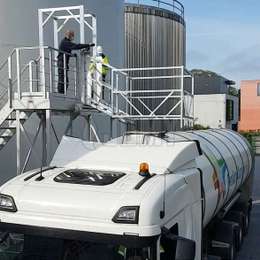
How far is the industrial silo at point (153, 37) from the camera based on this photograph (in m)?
29.9

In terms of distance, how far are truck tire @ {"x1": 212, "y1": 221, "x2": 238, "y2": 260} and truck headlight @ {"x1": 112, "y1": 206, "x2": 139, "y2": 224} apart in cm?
369

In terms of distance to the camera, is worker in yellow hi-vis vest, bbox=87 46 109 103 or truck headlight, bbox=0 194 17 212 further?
worker in yellow hi-vis vest, bbox=87 46 109 103

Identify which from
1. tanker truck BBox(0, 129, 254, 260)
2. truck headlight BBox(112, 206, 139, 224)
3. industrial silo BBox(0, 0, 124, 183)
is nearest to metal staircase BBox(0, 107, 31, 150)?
industrial silo BBox(0, 0, 124, 183)

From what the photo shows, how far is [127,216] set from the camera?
365 cm

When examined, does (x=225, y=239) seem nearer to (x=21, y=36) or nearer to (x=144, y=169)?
(x=144, y=169)

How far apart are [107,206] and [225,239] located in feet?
13.7

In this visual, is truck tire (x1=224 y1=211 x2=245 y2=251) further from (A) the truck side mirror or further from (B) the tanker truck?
(A) the truck side mirror

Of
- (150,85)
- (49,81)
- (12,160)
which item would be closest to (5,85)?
(49,81)

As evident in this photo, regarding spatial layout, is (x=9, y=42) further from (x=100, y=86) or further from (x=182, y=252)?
(x=182, y=252)

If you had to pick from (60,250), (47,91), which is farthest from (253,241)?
(60,250)

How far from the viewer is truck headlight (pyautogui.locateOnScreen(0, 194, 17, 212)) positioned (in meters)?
3.94

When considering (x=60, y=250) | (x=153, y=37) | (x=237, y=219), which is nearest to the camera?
(x=60, y=250)

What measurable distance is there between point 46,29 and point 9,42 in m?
1.20

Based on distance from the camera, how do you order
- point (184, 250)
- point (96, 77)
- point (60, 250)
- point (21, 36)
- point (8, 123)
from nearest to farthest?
point (184, 250)
point (60, 250)
point (8, 123)
point (21, 36)
point (96, 77)
